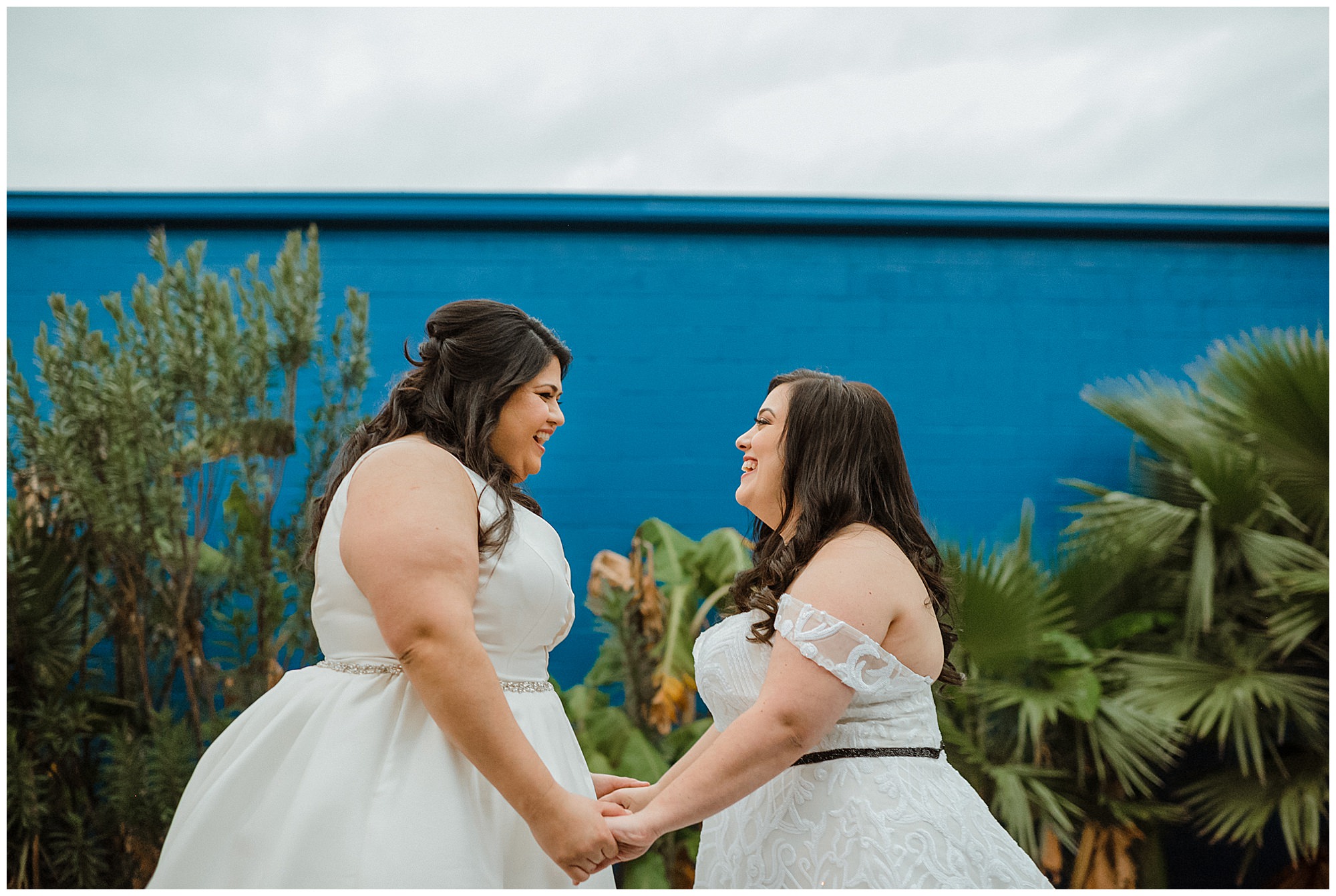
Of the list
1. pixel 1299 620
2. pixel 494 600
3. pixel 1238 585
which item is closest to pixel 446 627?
pixel 494 600

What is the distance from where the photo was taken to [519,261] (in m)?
5.38

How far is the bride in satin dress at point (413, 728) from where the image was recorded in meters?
1.79

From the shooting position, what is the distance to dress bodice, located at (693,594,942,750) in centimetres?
190

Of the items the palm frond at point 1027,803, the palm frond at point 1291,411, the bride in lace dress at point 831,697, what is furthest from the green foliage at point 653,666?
the palm frond at point 1291,411

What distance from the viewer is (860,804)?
1.96m

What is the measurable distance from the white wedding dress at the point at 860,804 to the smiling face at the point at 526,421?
0.64 m

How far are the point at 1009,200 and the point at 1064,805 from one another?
3.23m

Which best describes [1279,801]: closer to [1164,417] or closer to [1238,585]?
[1238,585]

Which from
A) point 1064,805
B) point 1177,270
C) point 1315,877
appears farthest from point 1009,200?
point 1315,877

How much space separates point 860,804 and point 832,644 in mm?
358

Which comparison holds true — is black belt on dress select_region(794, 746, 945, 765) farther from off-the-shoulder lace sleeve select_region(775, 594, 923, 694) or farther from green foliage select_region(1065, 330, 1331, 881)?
green foliage select_region(1065, 330, 1331, 881)

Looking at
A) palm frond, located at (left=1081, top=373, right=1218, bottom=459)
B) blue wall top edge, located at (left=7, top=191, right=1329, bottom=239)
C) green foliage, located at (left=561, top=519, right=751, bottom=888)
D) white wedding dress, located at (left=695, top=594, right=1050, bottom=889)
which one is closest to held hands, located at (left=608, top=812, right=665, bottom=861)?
white wedding dress, located at (left=695, top=594, right=1050, bottom=889)

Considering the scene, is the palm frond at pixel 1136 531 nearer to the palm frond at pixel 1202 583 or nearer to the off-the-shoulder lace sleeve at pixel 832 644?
the palm frond at pixel 1202 583

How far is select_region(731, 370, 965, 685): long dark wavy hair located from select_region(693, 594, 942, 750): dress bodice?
0.08 m
